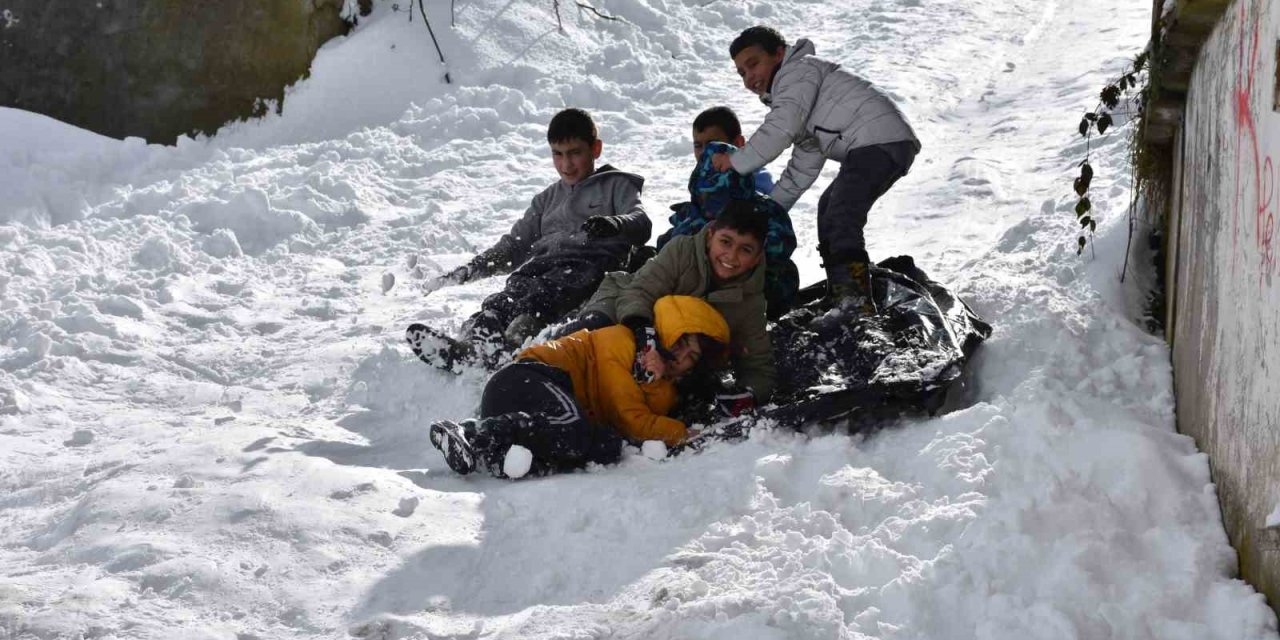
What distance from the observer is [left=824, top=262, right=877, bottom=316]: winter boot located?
4.76 meters

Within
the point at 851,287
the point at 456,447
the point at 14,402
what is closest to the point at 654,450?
the point at 456,447

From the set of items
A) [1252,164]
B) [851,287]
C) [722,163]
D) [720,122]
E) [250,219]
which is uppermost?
[1252,164]

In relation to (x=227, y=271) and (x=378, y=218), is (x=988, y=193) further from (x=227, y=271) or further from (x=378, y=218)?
(x=227, y=271)

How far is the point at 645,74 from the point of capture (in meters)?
9.47

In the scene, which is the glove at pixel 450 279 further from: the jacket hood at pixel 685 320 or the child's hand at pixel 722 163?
the jacket hood at pixel 685 320

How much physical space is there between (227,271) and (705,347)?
3.09 m

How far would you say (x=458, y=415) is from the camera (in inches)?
185

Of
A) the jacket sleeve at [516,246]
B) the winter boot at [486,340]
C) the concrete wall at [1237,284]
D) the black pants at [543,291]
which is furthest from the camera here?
the jacket sleeve at [516,246]

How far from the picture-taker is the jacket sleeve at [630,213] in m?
5.40

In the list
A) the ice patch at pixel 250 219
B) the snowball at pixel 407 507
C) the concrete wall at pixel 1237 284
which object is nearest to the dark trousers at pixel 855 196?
the concrete wall at pixel 1237 284

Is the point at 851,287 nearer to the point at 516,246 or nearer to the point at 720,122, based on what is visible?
the point at 720,122

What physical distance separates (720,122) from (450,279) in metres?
1.46

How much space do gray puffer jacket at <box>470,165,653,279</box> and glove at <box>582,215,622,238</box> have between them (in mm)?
59

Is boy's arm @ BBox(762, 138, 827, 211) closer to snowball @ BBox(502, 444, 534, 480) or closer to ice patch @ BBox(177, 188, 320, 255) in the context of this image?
snowball @ BBox(502, 444, 534, 480)
